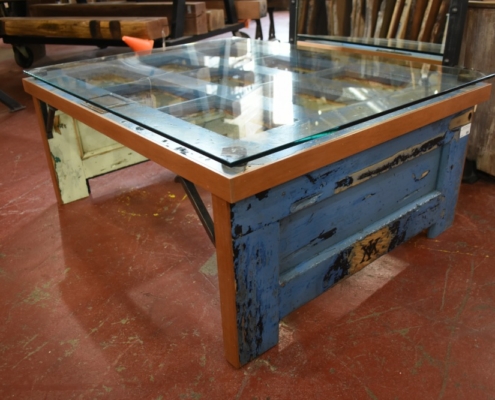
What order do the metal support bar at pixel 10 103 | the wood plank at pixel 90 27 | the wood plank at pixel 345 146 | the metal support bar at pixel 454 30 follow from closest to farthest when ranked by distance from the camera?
the wood plank at pixel 345 146 → the metal support bar at pixel 454 30 → the wood plank at pixel 90 27 → the metal support bar at pixel 10 103

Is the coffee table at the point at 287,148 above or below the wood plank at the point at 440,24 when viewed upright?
below

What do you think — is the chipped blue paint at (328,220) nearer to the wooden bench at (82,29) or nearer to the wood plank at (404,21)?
the wood plank at (404,21)

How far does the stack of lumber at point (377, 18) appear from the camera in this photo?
1.68 metres

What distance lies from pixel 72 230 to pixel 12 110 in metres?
1.83

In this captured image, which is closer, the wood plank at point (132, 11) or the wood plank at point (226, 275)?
the wood plank at point (226, 275)

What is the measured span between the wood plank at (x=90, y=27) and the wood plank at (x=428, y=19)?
58.2 inches

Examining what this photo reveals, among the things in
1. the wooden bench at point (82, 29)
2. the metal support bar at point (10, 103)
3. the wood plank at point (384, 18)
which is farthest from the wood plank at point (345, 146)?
the metal support bar at point (10, 103)

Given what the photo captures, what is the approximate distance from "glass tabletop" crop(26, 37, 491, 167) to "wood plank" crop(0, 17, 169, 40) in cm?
88

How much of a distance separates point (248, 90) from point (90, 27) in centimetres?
202

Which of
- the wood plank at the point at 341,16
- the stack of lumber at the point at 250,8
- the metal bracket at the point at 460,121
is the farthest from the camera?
the stack of lumber at the point at 250,8

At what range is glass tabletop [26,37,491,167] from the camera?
96cm

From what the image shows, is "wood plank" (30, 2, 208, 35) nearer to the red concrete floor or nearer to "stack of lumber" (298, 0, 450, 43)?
"stack of lumber" (298, 0, 450, 43)

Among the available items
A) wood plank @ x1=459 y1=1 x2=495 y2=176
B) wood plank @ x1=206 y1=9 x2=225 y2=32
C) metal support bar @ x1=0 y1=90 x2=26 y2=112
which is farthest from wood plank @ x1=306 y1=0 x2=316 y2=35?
metal support bar @ x1=0 y1=90 x2=26 y2=112

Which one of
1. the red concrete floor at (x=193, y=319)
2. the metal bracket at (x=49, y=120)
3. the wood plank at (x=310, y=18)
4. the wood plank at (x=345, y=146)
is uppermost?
the wood plank at (x=310, y=18)
